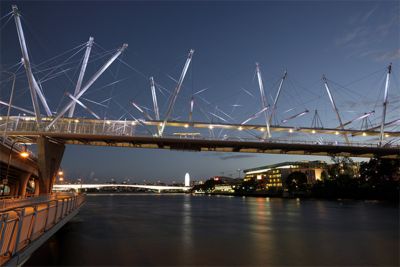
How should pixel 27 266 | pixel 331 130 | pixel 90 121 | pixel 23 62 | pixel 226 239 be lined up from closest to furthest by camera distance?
pixel 27 266, pixel 226 239, pixel 23 62, pixel 90 121, pixel 331 130

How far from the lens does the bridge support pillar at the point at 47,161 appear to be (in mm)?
50656

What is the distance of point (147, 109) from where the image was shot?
294 ft

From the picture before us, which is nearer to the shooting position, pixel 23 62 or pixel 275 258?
pixel 275 258

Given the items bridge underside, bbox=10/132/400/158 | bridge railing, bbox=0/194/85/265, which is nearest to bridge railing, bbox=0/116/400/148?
bridge underside, bbox=10/132/400/158

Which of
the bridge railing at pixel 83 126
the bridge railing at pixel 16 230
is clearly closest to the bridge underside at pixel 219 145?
the bridge railing at pixel 83 126

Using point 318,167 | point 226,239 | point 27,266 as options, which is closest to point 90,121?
point 226,239

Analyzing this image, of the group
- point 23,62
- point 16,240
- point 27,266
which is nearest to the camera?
point 16,240

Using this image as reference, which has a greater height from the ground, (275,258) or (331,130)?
(331,130)

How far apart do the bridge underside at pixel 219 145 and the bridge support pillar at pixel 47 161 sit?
147 cm

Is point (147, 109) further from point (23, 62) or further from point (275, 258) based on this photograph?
point (275, 258)

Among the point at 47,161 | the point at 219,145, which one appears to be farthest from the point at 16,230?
the point at 219,145

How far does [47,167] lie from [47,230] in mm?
39586

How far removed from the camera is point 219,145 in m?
69.2

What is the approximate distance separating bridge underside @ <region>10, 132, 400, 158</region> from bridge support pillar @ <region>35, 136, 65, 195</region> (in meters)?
1.47
